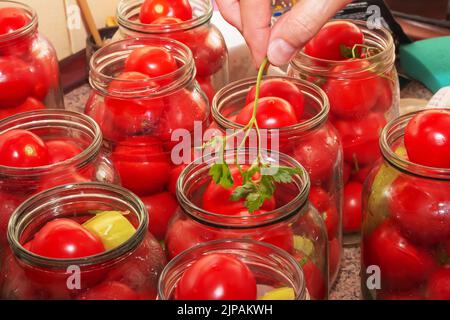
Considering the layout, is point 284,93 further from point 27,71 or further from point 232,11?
point 27,71

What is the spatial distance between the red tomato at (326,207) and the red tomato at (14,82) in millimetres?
376

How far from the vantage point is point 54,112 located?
0.88m

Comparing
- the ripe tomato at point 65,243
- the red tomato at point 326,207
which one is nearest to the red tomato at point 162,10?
the red tomato at point 326,207

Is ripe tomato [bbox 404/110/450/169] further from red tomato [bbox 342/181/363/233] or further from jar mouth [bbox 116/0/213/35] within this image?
jar mouth [bbox 116/0/213/35]

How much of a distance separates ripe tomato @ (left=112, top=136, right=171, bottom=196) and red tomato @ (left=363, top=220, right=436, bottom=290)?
0.78ft

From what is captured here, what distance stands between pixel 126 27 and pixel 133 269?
453 millimetres

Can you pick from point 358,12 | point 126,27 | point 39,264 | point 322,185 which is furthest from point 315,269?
point 358,12

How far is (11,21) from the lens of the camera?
100 centimetres

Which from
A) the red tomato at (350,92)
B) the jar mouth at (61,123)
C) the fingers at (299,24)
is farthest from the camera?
the red tomato at (350,92)

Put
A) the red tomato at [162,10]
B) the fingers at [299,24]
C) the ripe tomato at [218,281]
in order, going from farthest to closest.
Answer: the red tomato at [162,10]
the fingers at [299,24]
the ripe tomato at [218,281]

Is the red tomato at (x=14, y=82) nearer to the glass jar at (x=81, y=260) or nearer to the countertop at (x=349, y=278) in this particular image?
the glass jar at (x=81, y=260)

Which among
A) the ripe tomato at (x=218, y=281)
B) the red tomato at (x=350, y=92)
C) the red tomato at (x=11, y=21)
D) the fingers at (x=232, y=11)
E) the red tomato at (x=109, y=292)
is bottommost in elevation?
the red tomato at (x=350, y=92)

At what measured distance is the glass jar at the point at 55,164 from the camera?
767 millimetres

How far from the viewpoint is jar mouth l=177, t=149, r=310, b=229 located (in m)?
0.67
